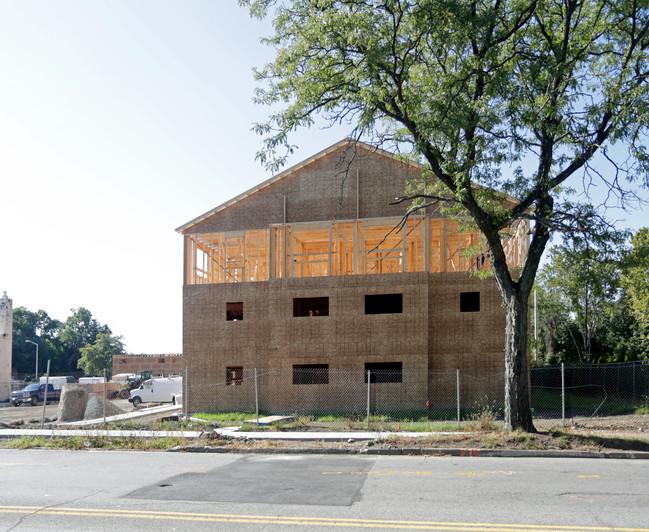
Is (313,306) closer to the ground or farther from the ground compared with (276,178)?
closer to the ground

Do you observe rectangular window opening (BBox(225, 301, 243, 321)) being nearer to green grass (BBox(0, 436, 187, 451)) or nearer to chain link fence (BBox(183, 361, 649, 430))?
chain link fence (BBox(183, 361, 649, 430))

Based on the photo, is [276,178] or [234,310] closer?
[276,178]

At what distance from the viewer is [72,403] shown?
26219 mm

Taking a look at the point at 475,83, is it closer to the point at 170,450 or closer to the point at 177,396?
the point at 170,450

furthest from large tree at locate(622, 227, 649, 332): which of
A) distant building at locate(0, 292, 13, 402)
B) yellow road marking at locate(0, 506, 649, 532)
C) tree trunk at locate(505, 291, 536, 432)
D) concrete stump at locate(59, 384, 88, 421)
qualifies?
distant building at locate(0, 292, 13, 402)

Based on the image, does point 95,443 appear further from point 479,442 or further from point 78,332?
point 78,332

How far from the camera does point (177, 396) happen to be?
35531mm

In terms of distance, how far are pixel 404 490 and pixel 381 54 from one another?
33.2 ft

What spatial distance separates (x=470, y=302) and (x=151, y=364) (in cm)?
4145

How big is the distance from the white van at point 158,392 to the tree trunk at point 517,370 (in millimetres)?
27581

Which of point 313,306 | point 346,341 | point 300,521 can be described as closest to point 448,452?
point 300,521

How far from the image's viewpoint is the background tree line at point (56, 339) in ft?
337

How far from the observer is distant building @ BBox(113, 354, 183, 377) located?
60.5 m

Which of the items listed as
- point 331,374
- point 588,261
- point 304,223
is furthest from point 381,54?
point 331,374
